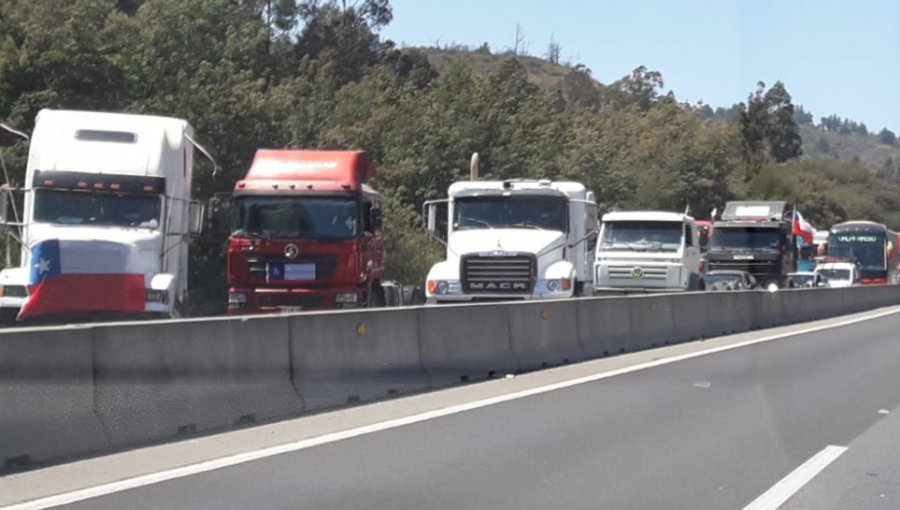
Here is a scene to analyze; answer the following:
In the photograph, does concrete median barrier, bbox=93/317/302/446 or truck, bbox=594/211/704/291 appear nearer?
concrete median barrier, bbox=93/317/302/446

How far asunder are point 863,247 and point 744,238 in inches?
1101

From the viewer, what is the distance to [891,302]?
51.7m

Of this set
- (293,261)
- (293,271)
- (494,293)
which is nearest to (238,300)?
(293,271)

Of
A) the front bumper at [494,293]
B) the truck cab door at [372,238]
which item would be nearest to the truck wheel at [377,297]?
the truck cab door at [372,238]

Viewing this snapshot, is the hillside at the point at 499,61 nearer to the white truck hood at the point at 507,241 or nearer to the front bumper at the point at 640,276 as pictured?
the front bumper at the point at 640,276

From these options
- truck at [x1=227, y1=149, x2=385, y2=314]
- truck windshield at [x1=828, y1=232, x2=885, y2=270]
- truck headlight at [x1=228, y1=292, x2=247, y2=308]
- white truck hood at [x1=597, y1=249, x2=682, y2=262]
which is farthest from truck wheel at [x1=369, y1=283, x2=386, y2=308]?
truck windshield at [x1=828, y1=232, x2=885, y2=270]

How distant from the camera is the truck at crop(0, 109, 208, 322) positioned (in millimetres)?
19078

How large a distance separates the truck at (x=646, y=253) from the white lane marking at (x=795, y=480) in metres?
20.7

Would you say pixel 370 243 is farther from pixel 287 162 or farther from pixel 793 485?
pixel 793 485

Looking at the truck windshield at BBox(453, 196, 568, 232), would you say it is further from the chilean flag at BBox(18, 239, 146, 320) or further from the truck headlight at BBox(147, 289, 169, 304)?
the chilean flag at BBox(18, 239, 146, 320)

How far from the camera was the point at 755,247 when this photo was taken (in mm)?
42875

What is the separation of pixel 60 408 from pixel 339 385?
161 inches

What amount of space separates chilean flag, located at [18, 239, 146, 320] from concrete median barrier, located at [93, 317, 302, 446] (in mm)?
7178

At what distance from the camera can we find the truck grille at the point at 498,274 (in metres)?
24.6
